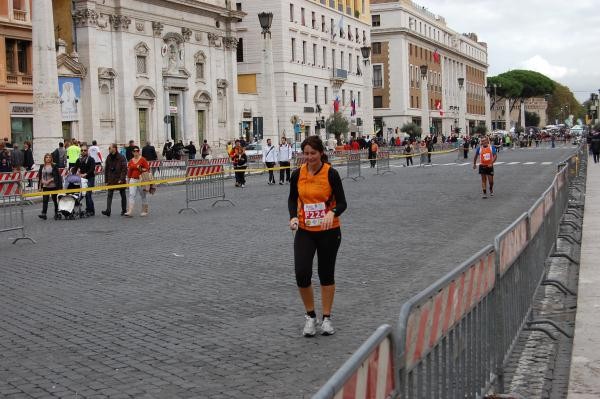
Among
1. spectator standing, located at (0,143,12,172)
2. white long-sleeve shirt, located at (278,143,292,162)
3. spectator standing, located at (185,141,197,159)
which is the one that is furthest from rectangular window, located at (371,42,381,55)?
spectator standing, located at (0,143,12,172)

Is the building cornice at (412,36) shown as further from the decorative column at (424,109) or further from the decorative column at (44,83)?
the decorative column at (44,83)

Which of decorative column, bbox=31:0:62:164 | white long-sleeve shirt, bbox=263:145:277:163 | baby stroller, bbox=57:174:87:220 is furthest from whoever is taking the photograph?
white long-sleeve shirt, bbox=263:145:277:163

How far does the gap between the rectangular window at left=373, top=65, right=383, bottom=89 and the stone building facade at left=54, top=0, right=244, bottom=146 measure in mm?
42159

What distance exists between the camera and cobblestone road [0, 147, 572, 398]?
21.4 ft

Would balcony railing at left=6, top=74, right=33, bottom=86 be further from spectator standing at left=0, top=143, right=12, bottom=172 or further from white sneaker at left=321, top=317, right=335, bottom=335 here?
white sneaker at left=321, top=317, right=335, bottom=335

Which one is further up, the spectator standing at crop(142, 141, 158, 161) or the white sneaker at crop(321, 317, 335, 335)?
the spectator standing at crop(142, 141, 158, 161)

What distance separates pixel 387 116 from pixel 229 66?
147ft

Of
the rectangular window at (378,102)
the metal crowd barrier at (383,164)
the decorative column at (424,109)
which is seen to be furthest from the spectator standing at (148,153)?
the rectangular window at (378,102)

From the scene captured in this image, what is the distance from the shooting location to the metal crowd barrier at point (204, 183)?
23.3 m

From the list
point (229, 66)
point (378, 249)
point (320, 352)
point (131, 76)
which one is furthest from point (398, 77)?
point (320, 352)

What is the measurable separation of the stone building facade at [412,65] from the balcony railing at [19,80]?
60155mm

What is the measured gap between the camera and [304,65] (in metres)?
75.9

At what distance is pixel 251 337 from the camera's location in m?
7.74

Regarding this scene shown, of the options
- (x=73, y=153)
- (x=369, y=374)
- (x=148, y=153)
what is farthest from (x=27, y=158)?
(x=369, y=374)
